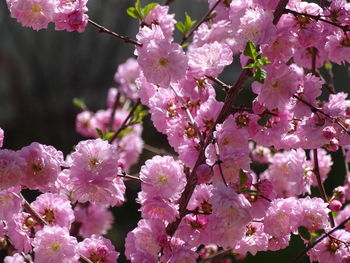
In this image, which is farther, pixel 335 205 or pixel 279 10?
pixel 335 205

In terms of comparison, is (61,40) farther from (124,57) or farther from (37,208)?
(37,208)

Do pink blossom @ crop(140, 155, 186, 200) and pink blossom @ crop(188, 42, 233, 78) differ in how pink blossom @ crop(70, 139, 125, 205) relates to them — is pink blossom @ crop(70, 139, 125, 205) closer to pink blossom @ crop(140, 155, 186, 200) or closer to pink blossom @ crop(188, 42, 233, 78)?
pink blossom @ crop(140, 155, 186, 200)

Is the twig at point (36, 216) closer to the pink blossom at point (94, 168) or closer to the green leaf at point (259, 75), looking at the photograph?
the pink blossom at point (94, 168)

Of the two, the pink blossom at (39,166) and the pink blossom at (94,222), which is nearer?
the pink blossom at (39,166)

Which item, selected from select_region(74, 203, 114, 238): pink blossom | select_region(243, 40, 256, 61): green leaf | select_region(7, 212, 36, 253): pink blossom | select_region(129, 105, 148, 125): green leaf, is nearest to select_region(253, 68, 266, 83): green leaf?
select_region(243, 40, 256, 61): green leaf

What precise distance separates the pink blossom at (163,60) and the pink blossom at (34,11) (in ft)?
0.60

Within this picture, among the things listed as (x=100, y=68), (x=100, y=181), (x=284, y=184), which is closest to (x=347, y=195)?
(x=284, y=184)

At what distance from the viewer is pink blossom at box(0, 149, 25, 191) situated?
100 cm

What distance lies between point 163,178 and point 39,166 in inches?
8.2

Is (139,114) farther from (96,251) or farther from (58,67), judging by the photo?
(58,67)

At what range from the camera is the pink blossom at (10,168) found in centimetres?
100

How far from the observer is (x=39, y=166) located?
1.05 meters

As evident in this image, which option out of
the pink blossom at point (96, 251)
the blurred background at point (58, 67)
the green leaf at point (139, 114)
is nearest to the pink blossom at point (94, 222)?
the green leaf at point (139, 114)

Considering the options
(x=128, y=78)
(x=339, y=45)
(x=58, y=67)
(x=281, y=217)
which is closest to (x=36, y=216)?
(x=281, y=217)
